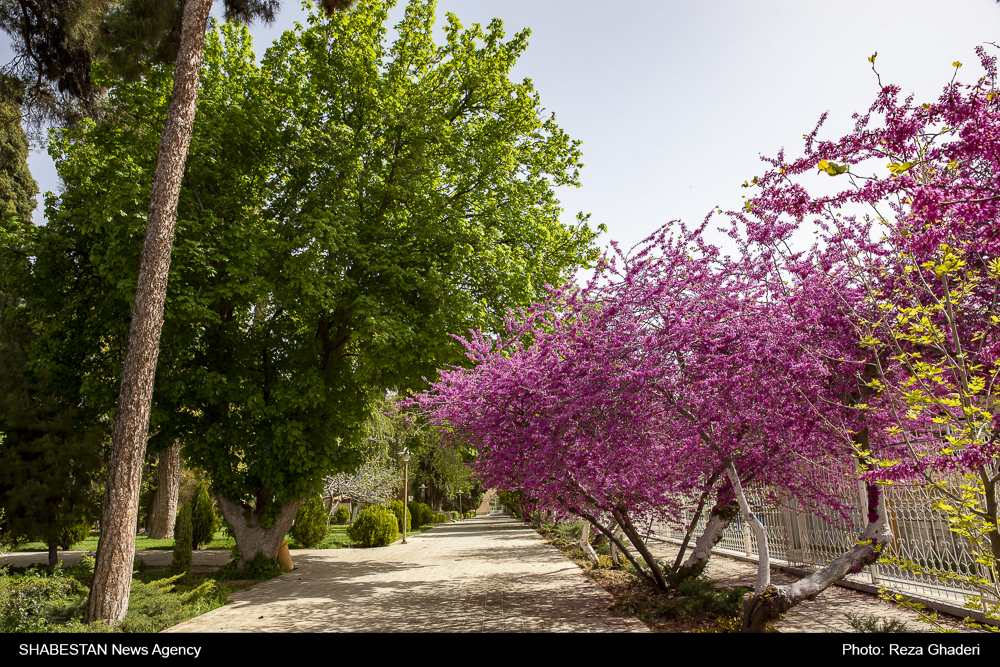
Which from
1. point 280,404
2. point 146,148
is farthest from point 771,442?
point 146,148

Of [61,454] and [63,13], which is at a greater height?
[63,13]

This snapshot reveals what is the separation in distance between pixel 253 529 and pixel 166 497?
1767cm

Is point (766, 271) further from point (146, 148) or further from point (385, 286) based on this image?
point (146, 148)

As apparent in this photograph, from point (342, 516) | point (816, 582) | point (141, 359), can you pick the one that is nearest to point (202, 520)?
point (141, 359)

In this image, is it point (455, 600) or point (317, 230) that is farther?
point (317, 230)

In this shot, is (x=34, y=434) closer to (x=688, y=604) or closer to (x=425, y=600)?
(x=425, y=600)

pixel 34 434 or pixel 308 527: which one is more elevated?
pixel 34 434

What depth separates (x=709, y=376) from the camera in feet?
20.6

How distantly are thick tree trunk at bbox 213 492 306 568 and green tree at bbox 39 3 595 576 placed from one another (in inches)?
1.8

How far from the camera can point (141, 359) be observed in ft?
28.3

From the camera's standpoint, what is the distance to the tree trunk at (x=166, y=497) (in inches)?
1065

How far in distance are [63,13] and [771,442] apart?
17118 millimetres

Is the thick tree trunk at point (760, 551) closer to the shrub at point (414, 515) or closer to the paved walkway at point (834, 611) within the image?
the paved walkway at point (834, 611)

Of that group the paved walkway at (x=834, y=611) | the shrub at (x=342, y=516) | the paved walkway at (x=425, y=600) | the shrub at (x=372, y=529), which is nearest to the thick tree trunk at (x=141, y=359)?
the paved walkway at (x=425, y=600)
